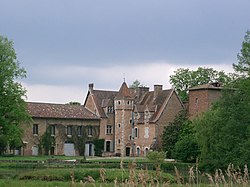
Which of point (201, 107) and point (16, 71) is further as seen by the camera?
point (201, 107)

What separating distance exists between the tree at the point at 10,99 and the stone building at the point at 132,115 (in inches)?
835

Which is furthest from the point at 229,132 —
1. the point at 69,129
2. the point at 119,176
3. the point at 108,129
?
the point at 108,129

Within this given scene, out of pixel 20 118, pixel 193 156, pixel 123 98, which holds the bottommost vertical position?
pixel 193 156

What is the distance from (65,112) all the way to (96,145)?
234 inches

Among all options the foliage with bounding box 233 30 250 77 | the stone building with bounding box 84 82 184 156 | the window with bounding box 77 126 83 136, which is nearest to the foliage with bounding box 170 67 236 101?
the stone building with bounding box 84 82 184 156

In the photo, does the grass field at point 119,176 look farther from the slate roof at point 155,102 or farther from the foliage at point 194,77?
the foliage at point 194,77

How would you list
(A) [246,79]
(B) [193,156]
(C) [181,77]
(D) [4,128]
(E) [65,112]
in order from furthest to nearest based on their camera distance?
(C) [181,77] < (E) [65,112] < (B) [193,156] < (D) [4,128] < (A) [246,79]

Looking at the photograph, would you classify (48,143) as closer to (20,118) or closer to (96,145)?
(96,145)

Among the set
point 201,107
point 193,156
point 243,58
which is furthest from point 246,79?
point 201,107

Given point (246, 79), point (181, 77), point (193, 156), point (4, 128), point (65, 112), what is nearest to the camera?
point (246, 79)

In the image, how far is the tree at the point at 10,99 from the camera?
54.1 m

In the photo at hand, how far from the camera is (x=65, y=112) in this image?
74.2 metres

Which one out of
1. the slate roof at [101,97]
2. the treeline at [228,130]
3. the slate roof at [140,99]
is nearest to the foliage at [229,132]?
the treeline at [228,130]

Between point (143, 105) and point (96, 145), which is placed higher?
point (143, 105)
